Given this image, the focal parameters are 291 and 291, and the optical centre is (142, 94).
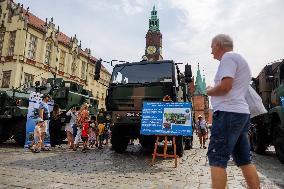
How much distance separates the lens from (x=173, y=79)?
28.5ft

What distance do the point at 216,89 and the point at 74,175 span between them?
11.3 feet

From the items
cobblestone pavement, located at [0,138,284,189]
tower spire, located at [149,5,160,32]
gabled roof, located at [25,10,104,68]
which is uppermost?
tower spire, located at [149,5,160,32]

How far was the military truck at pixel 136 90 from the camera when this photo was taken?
337 inches

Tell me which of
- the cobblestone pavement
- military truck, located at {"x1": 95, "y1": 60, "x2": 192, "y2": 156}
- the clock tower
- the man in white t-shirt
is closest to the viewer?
the man in white t-shirt

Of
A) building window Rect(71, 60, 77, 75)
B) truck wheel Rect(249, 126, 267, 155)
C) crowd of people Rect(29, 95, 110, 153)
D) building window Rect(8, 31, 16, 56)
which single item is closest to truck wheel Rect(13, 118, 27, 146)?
crowd of people Rect(29, 95, 110, 153)

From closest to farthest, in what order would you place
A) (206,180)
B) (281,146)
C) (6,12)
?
(206,180) → (281,146) → (6,12)

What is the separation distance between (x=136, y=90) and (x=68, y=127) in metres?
3.51

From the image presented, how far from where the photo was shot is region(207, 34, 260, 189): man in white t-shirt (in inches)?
112

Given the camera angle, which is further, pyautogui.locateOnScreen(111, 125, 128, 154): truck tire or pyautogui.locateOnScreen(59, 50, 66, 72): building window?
pyautogui.locateOnScreen(59, 50, 66, 72): building window

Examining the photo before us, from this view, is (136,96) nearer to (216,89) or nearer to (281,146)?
(281,146)

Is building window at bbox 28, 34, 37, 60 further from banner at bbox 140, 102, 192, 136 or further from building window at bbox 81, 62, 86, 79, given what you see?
banner at bbox 140, 102, 192, 136

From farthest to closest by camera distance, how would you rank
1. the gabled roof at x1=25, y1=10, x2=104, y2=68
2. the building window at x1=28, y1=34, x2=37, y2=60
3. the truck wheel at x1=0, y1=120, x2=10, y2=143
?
1. the gabled roof at x1=25, y1=10, x2=104, y2=68
2. the building window at x1=28, y1=34, x2=37, y2=60
3. the truck wheel at x1=0, y1=120, x2=10, y2=143

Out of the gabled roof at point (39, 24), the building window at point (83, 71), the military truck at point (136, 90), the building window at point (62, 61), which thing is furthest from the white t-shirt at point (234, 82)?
the building window at point (83, 71)

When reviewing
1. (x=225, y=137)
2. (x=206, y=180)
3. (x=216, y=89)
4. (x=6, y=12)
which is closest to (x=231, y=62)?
(x=216, y=89)
